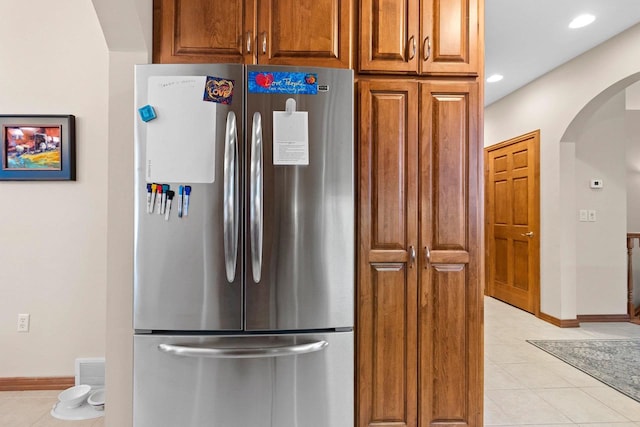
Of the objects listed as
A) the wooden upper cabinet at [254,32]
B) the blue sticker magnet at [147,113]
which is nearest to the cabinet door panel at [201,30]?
the wooden upper cabinet at [254,32]

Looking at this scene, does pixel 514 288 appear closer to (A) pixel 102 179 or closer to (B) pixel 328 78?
(B) pixel 328 78

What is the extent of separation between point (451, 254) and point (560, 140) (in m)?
3.10

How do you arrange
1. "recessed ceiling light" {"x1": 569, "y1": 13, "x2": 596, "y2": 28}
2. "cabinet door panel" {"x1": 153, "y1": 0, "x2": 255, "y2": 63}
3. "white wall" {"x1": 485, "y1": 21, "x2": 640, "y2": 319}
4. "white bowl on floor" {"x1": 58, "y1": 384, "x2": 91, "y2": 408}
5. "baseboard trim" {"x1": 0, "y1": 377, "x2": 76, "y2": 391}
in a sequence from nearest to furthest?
"cabinet door panel" {"x1": 153, "y1": 0, "x2": 255, "y2": 63}, "white bowl on floor" {"x1": 58, "y1": 384, "x2": 91, "y2": 408}, "baseboard trim" {"x1": 0, "y1": 377, "x2": 76, "y2": 391}, "recessed ceiling light" {"x1": 569, "y1": 13, "x2": 596, "y2": 28}, "white wall" {"x1": 485, "y1": 21, "x2": 640, "y2": 319}

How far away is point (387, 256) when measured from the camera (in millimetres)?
1759

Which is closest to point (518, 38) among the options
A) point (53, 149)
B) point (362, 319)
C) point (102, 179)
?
point (362, 319)

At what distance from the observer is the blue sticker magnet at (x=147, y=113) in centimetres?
153

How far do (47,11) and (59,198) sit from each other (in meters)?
1.26

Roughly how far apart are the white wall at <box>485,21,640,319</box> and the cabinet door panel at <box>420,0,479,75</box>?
8.11 feet

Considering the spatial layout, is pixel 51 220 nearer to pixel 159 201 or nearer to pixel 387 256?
pixel 159 201

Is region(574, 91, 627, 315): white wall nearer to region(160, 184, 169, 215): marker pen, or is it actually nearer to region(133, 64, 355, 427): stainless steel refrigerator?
region(133, 64, 355, 427): stainless steel refrigerator

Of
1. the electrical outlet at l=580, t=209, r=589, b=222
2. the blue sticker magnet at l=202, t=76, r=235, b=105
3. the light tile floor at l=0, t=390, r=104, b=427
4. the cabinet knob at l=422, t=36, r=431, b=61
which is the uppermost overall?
the cabinet knob at l=422, t=36, r=431, b=61

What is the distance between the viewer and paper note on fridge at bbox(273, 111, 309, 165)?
5.12 ft

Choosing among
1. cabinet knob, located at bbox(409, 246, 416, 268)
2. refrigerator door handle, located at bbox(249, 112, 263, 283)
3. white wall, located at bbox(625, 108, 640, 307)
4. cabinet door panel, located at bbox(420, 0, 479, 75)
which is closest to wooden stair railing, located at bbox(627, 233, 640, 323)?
white wall, located at bbox(625, 108, 640, 307)

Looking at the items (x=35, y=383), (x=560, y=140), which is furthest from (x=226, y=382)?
(x=560, y=140)
